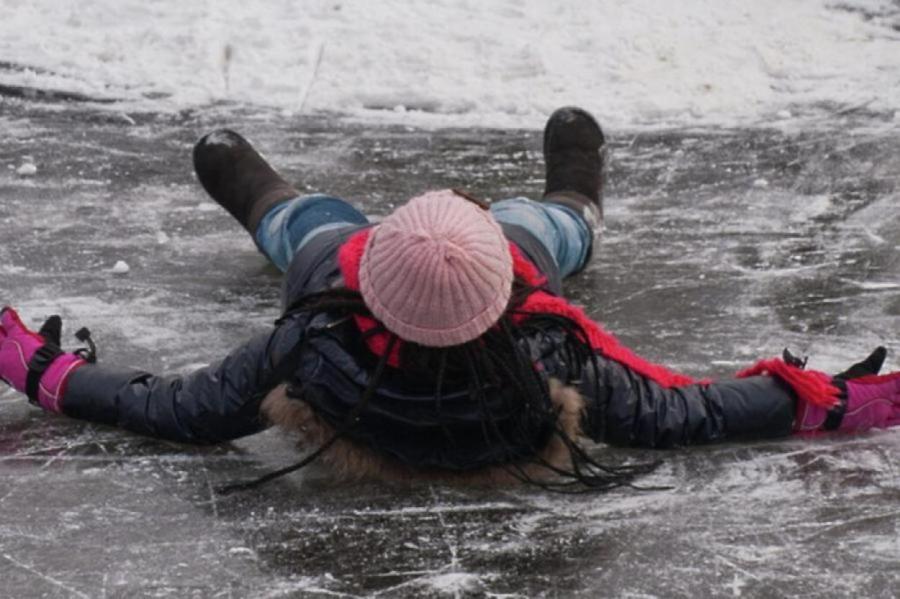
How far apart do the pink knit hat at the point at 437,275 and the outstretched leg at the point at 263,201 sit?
1270 mm

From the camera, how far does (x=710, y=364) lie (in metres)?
4.43

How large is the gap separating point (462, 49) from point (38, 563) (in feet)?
16.9

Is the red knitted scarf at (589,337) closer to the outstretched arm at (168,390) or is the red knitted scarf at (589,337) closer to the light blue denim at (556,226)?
the outstretched arm at (168,390)

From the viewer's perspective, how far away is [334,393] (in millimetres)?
3475

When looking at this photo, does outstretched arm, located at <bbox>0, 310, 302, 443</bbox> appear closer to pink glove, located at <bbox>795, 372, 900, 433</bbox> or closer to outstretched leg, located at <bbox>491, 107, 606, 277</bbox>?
outstretched leg, located at <bbox>491, 107, 606, 277</bbox>

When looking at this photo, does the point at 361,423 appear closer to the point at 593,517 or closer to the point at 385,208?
the point at 593,517

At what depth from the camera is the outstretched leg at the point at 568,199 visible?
15.4ft

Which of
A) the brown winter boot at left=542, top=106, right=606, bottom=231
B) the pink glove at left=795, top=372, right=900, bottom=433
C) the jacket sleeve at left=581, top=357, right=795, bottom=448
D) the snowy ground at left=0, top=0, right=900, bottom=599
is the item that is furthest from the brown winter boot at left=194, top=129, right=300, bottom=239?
the pink glove at left=795, top=372, right=900, bottom=433

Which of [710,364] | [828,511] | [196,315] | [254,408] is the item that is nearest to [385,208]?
[196,315]

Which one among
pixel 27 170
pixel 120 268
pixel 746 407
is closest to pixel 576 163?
pixel 120 268

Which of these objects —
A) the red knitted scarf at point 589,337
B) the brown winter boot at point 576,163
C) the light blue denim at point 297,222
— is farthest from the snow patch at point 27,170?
the red knitted scarf at point 589,337

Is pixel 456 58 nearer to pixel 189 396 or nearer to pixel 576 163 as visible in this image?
pixel 576 163

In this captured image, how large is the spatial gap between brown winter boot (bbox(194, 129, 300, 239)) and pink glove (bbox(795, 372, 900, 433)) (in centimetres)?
204

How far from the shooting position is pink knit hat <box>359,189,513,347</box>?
3221 millimetres
